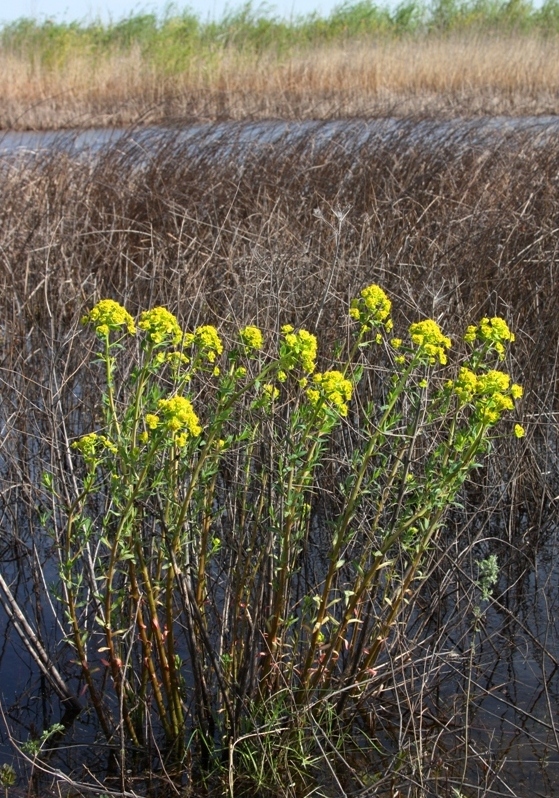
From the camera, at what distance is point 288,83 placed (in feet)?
44.4

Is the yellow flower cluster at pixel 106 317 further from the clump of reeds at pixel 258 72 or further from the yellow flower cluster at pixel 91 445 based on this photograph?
the clump of reeds at pixel 258 72

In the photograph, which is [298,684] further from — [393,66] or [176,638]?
[393,66]

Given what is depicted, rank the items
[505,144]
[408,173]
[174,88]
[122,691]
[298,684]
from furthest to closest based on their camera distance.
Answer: [174,88] < [505,144] < [408,173] < [298,684] < [122,691]

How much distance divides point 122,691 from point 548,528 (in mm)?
1532

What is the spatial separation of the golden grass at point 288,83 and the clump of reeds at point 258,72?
18 mm

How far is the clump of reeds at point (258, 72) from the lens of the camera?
12.6m

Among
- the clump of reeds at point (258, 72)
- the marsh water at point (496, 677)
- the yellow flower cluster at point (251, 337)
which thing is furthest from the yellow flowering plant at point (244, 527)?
the clump of reeds at point (258, 72)

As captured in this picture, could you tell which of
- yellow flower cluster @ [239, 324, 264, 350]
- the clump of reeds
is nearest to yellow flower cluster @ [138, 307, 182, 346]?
yellow flower cluster @ [239, 324, 264, 350]

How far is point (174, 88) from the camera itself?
13.2m

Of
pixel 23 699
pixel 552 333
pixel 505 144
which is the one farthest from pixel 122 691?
pixel 505 144

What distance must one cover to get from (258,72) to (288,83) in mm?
519

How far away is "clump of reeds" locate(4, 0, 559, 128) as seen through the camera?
1264cm

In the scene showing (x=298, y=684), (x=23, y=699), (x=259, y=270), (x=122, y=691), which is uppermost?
(x=259, y=270)

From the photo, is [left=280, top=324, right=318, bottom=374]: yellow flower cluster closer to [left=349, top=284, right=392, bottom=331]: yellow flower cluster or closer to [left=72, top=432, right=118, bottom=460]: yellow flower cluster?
[left=349, top=284, right=392, bottom=331]: yellow flower cluster
